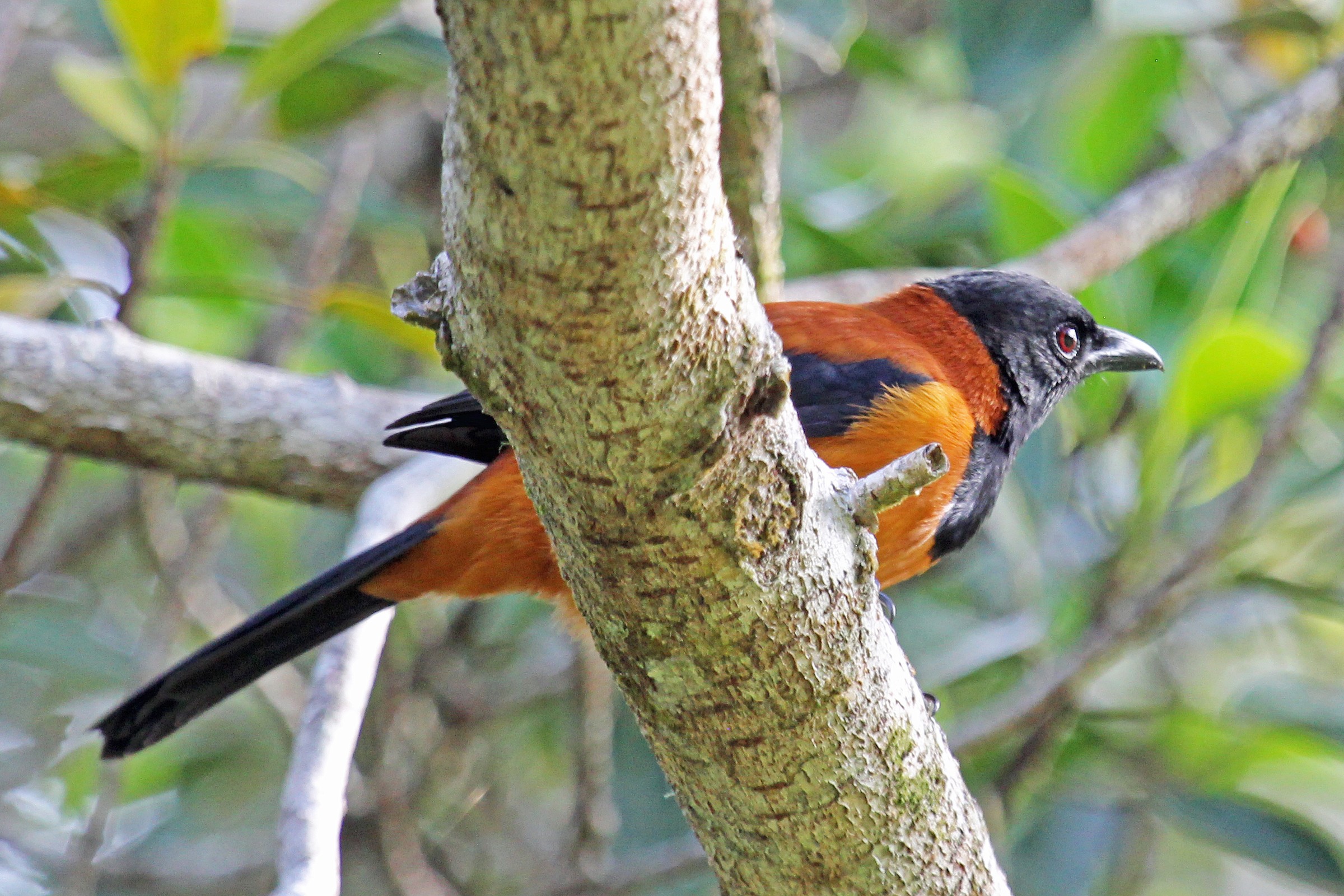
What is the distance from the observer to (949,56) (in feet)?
16.3

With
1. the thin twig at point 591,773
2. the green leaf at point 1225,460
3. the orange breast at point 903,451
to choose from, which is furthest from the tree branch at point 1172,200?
the thin twig at point 591,773

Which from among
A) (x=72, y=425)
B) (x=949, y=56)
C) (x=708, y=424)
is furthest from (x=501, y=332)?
(x=949, y=56)

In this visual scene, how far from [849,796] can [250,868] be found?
274cm

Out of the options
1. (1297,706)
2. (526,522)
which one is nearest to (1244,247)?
(1297,706)

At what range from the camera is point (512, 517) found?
290cm

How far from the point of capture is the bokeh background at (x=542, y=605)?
366 centimetres

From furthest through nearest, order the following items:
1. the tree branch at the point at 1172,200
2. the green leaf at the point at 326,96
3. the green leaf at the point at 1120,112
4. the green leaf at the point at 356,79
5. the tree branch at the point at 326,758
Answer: the green leaf at the point at 1120,112, the green leaf at the point at 326,96, the green leaf at the point at 356,79, the tree branch at the point at 1172,200, the tree branch at the point at 326,758

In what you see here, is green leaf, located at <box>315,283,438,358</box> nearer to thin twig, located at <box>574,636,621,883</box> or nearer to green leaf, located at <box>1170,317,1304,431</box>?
thin twig, located at <box>574,636,621,883</box>

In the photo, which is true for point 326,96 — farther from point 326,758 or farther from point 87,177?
point 326,758

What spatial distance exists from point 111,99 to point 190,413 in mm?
986

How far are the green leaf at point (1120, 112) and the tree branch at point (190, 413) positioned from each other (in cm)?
238

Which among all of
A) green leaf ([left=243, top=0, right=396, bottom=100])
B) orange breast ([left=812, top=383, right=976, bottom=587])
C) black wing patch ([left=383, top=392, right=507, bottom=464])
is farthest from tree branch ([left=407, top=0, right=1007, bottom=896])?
green leaf ([left=243, top=0, right=396, bottom=100])

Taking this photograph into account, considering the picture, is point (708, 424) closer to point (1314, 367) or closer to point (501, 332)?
point (501, 332)

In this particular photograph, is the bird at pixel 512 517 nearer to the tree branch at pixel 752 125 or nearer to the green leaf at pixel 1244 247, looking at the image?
the tree branch at pixel 752 125
